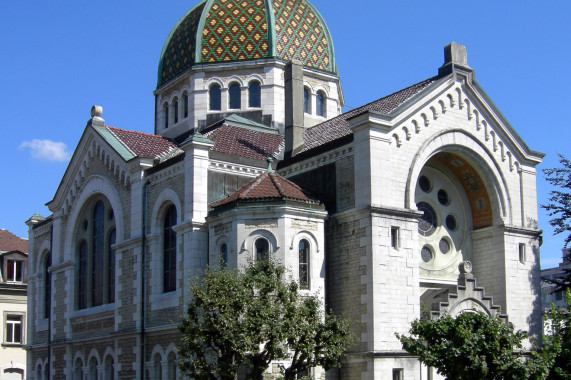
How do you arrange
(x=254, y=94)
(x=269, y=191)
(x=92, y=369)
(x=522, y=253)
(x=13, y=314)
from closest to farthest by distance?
(x=269, y=191)
(x=522, y=253)
(x=92, y=369)
(x=254, y=94)
(x=13, y=314)

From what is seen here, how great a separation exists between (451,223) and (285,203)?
8009 millimetres

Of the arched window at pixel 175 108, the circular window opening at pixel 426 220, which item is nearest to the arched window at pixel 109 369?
the arched window at pixel 175 108

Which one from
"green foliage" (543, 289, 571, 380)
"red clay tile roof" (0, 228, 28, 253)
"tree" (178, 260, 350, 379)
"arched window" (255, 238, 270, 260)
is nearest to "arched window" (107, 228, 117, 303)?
"arched window" (255, 238, 270, 260)

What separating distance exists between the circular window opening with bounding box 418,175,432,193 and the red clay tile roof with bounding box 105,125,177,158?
1140 cm

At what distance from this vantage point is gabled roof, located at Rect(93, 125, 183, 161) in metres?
37.2

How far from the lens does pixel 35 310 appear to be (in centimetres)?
4422

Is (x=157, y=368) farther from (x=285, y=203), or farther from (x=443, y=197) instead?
(x=443, y=197)

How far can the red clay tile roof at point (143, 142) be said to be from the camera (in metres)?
37.9

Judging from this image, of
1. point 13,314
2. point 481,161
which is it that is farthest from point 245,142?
point 13,314

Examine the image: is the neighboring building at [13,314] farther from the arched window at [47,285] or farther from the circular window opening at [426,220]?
the circular window opening at [426,220]

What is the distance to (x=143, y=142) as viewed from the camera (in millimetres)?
39250

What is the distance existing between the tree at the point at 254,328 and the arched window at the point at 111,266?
12.4 metres

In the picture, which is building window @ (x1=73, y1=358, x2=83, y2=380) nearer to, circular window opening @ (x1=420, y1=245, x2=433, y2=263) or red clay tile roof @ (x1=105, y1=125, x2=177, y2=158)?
red clay tile roof @ (x1=105, y1=125, x2=177, y2=158)

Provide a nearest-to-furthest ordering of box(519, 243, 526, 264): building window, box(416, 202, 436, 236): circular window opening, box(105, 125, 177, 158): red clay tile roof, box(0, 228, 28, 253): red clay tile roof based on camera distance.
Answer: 1. box(416, 202, 436, 236): circular window opening
2. box(519, 243, 526, 264): building window
3. box(105, 125, 177, 158): red clay tile roof
4. box(0, 228, 28, 253): red clay tile roof
